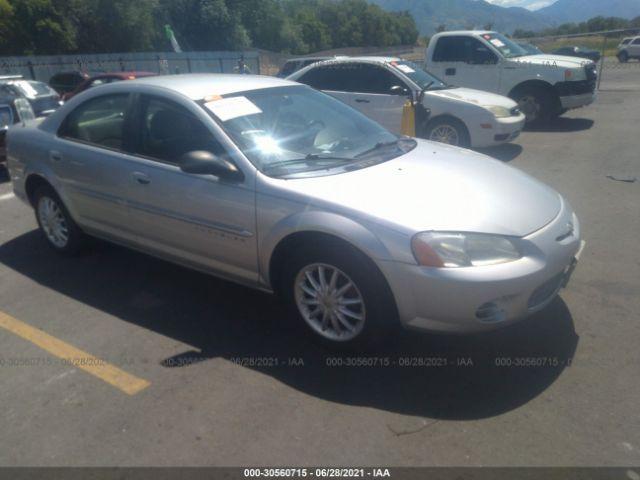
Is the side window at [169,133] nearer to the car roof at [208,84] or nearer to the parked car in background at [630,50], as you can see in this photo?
the car roof at [208,84]

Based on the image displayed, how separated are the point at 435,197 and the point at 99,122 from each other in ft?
9.42

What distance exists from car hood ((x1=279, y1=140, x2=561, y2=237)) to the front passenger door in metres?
0.45

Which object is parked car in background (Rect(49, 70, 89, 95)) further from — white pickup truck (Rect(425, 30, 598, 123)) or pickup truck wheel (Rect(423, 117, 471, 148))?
pickup truck wheel (Rect(423, 117, 471, 148))

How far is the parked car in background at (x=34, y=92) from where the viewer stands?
36.0 feet

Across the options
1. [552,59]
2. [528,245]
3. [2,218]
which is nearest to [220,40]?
[552,59]

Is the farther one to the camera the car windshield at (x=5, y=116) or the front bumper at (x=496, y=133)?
the front bumper at (x=496, y=133)

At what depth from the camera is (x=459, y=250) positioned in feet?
9.73

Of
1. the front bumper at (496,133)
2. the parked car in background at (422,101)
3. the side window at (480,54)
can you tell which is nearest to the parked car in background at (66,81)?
the parked car in background at (422,101)

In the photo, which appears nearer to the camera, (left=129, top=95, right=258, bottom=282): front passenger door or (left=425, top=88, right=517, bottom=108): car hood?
(left=129, top=95, right=258, bottom=282): front passenger door

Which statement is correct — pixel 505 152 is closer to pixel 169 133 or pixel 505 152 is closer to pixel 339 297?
pixel 169 133

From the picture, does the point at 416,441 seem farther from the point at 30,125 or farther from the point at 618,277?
the point at 30,125

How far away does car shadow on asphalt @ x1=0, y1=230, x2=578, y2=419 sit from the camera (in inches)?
120

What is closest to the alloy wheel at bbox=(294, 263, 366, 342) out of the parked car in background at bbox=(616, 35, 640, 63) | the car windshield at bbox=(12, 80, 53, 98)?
the car windshield at bbox=(12, 80, 53, 98)

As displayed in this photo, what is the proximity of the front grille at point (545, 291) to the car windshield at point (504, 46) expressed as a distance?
29.5 ft
